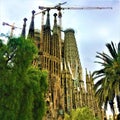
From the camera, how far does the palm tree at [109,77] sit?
24.4 metres

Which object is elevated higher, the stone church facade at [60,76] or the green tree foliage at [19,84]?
the stone church facade at [60,76]

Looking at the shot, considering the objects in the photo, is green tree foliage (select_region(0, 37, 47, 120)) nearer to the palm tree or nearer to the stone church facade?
the palm tree

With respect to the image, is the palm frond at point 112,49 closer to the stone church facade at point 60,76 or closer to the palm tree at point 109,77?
the palm tree at point 109,77

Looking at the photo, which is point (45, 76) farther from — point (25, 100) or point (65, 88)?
point (65, 88)

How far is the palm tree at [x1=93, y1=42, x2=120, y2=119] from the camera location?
24.4 metres

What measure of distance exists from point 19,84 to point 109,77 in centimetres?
792

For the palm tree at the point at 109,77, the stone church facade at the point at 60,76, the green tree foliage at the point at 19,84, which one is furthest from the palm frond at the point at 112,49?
the stone church facade at the point at 60,76

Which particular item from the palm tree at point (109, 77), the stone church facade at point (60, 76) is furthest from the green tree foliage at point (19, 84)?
the stone church facade at point (60, 76)

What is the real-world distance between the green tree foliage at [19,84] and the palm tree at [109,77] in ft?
18.0

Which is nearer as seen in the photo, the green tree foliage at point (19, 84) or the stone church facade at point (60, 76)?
the green tree foliage at point (19, 84)

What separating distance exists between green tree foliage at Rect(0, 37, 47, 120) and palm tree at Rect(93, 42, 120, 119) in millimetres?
5495

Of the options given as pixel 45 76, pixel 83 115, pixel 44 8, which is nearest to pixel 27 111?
pixel 45 76

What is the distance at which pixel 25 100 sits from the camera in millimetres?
24109

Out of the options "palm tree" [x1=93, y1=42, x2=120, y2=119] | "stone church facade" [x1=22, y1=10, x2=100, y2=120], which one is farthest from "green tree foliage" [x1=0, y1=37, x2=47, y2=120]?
"stone church facade" [x1=22, y1=10, x2=100, y2=120]
